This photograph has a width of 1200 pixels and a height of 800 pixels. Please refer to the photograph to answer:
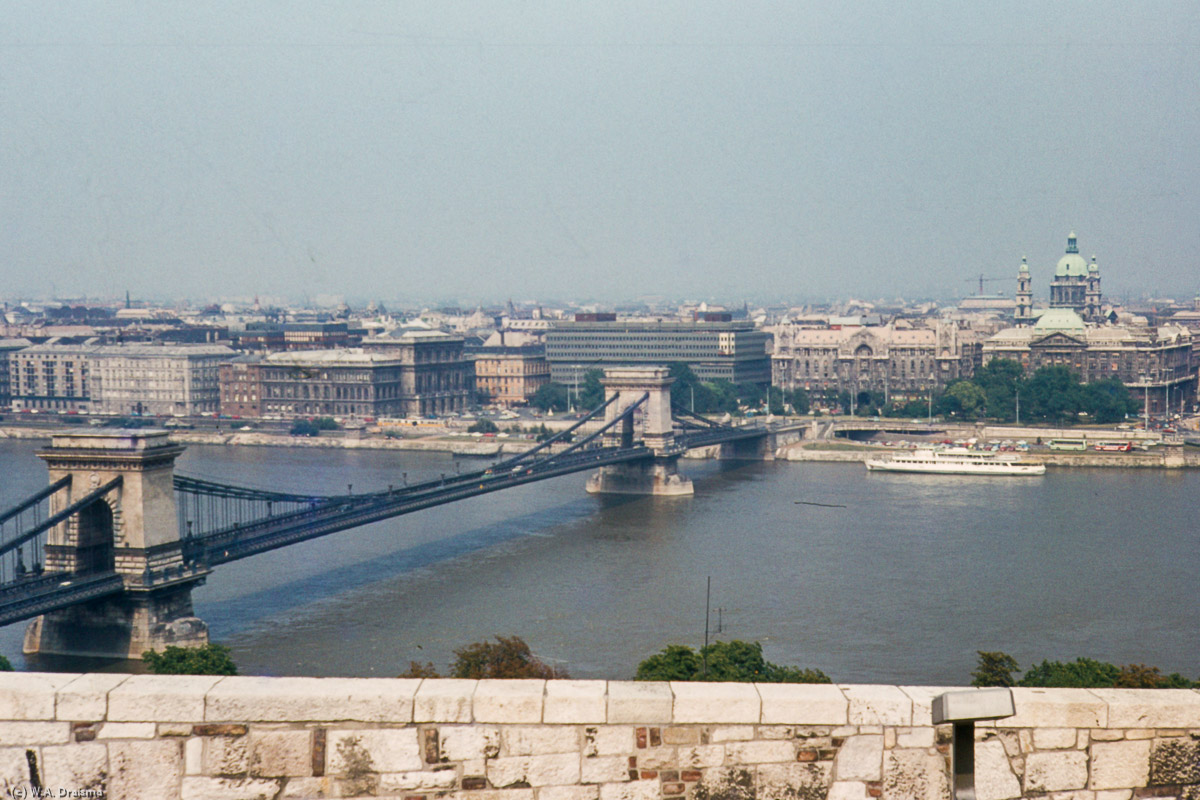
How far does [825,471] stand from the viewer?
100ft

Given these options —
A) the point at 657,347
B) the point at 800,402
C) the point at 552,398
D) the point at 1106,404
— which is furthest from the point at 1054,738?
the point at 657,347

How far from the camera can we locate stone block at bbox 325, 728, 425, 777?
1.92 m

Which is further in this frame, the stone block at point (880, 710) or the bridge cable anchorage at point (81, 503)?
the bridge cable anchorage at point (81, 503)

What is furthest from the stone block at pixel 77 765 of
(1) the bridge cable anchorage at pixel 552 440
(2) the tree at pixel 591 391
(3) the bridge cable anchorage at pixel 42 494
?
(2) the tree at pixel 591 391

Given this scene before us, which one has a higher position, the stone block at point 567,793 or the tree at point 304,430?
the stone block at point 567,793

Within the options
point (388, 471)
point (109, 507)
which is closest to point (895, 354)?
point (388, 471)

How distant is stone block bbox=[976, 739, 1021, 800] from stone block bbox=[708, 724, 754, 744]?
0.99 feet

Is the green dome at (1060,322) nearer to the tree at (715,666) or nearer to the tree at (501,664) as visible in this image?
the tree at (715,666)

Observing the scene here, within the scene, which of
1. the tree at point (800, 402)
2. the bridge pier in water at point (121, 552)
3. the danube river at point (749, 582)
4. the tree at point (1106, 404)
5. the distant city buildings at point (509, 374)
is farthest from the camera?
the distant city buildings at point (509, 374)

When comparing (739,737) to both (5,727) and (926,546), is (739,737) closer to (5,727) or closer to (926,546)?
(5,727)

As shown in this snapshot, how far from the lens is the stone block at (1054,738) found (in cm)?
196

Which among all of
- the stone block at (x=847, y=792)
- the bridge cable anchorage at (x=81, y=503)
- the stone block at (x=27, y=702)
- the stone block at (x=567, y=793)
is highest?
the stone block at (x=27, y=702)

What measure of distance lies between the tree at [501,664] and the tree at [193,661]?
1661mm

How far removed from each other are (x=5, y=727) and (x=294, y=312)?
269 feet
